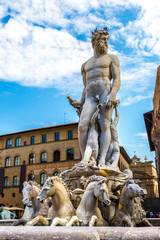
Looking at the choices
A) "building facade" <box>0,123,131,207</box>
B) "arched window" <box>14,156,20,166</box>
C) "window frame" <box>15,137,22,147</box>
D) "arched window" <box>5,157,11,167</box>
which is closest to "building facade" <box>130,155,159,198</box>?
"building facade" <box>0,123,131,207</box>

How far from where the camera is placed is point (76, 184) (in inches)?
254

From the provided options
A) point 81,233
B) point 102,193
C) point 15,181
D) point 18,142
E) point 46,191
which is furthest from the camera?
point 18,142

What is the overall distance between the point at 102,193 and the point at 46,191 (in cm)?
105

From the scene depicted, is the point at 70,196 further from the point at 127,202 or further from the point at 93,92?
the point at 93,92

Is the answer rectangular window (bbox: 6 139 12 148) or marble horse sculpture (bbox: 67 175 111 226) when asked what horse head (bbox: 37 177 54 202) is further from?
rectangular window (bbox: 6 139 12 148)

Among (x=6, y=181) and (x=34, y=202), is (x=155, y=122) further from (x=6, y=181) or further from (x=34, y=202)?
(x=6, y=181)

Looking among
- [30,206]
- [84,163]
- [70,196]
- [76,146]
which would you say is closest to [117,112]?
[84,163]

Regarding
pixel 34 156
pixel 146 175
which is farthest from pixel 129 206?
pixel 146 175

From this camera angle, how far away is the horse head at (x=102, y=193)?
4.83 m

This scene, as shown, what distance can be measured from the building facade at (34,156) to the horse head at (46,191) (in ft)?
115

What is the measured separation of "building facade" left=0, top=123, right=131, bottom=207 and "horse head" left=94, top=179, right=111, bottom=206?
34976mm

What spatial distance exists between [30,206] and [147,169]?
67565 millimetres

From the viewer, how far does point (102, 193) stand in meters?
4.93

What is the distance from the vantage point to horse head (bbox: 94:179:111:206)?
15.9ft
